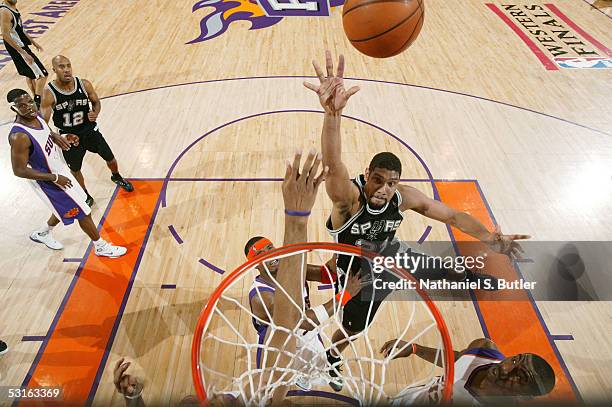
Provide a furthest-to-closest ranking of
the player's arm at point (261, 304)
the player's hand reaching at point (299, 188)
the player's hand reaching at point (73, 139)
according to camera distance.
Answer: the player's hand reaching at point (73, 139) < the player's arm at point (261, 304) < the player's hand reaching at point (299, 188)

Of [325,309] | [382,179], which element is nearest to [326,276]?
[325,309]

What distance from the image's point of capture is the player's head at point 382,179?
2525mm

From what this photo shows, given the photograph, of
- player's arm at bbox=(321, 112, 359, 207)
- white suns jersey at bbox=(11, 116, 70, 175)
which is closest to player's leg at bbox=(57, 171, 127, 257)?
white suns jersey at bbox=(11, 116, 70, 175)

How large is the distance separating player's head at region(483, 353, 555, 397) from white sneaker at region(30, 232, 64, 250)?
3677mm

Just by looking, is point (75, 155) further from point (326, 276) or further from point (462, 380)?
point (462, 380)

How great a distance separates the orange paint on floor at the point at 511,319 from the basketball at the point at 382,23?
1.88 metres

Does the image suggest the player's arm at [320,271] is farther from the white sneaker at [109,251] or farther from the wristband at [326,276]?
the white sneaker at [109,251]

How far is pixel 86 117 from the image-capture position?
408 centimetres

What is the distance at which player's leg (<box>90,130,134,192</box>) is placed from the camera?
4.20 meters

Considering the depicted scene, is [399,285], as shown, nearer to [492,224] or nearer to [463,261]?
[463,261]

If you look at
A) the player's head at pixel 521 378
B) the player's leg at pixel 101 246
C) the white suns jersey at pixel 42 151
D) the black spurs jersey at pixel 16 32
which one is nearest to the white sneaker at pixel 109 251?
the player's leg at pixel 101 246

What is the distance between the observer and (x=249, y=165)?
4.88m

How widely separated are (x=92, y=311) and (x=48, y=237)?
3.27 feet

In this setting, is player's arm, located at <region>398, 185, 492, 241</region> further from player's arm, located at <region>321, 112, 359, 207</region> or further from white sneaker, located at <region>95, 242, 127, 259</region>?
white sneaker, located at <region>95, 242, 127, 259</region>
